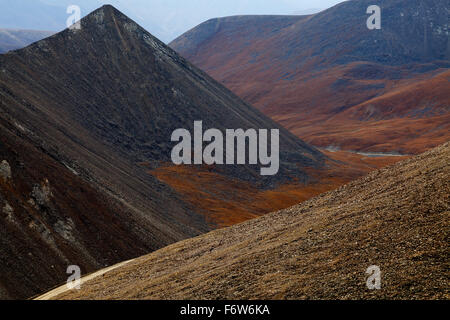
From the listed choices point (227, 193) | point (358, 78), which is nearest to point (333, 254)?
point (227, 193)

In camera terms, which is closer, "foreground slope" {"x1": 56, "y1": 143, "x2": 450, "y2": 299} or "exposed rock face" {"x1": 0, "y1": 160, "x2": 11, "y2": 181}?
"foreground slope" {"x1": 56, "y1": 143, "x2": 450, "y2": 299}

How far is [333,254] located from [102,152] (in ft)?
124

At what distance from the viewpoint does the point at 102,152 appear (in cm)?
4941

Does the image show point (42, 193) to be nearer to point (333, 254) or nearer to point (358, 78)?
point (333, 254)

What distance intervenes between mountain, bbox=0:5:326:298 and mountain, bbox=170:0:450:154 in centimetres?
4389

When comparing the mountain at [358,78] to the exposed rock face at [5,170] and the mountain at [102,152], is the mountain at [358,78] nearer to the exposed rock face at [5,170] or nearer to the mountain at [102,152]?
the mountain at [102,152]

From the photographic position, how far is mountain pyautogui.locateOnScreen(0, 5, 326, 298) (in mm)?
26094

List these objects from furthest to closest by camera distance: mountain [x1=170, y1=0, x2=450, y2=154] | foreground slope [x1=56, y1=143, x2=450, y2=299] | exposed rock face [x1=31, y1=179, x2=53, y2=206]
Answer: mountain [x1=170, y1=0, x2=450, y2=154] → exposed rock face [x1=31, y1=179, x2=53, y2=206] → foreground slope [x1=56, y1=143, x2=450, y2=299]

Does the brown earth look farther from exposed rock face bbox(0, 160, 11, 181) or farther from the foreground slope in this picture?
the foreground slope

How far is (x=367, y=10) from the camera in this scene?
190m

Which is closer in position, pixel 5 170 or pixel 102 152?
pixel 5 170

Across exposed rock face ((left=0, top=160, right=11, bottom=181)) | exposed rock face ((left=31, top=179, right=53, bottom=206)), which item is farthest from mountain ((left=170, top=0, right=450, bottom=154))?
exposed rock face ((left=0, top=160, right=11, bottom=181))

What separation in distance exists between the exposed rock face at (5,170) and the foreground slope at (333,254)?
889 cm
